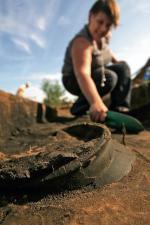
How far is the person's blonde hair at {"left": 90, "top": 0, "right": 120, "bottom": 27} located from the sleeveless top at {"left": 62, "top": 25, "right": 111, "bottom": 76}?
165 millimetres

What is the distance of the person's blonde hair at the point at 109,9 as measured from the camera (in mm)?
2395

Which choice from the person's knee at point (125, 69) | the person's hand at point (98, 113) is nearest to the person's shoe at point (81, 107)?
the person's knee at point (125, 69)

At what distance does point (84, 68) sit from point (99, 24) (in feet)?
1.13

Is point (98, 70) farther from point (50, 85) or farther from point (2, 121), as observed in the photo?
point (50, 85)

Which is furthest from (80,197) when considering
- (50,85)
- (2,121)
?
(50,85)

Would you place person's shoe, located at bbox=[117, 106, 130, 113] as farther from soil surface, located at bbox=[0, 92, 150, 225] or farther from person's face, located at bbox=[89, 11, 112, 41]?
soil surface, located at bbox=[0, 92, 150, 225]

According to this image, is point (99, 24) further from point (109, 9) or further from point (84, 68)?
point (84, 68)

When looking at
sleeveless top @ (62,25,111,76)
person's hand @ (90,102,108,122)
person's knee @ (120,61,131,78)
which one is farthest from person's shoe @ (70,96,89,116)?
person's hand @ (90,102,108,122)

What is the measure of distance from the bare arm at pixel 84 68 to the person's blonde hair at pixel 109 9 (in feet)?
0.73

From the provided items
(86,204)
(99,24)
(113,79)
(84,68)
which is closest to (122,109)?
(113,79)

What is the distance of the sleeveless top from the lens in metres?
2.50

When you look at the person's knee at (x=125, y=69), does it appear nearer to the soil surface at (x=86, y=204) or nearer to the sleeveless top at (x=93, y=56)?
the sleeveless top at (x=93, y=56)

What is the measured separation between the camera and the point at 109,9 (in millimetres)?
2387

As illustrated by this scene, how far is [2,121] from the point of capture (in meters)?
2.05
